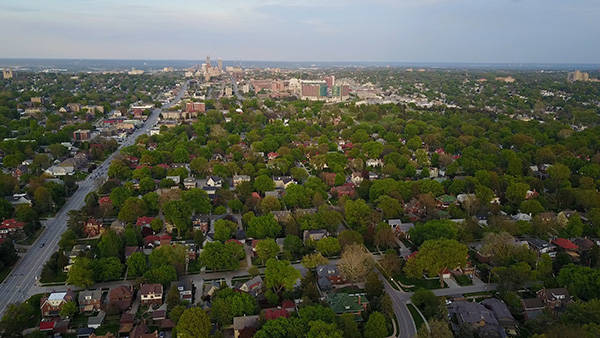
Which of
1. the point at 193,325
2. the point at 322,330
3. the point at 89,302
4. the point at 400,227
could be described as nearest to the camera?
the point at 322,330

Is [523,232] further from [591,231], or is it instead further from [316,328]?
[316,328]

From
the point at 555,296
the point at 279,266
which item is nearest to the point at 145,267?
the point at 279,266

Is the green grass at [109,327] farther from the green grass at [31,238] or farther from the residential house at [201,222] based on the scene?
the green grass at [31,238]

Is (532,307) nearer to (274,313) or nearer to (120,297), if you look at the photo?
(274,313)

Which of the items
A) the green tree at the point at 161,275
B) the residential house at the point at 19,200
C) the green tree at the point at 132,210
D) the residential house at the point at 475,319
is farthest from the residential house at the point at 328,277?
the residential house at the point at 19,200

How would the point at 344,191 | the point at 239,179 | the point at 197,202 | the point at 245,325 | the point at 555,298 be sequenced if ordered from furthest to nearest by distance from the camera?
the point at 239,179, the point at 344,191, the point at 197,202, the point at 555,298, the point at 245,325

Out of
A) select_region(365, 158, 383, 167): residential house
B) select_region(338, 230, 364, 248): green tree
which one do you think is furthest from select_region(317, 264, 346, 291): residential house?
Result: select_region(365, 158, 383, 167): residential house

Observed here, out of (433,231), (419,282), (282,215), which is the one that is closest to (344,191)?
(282,215)
